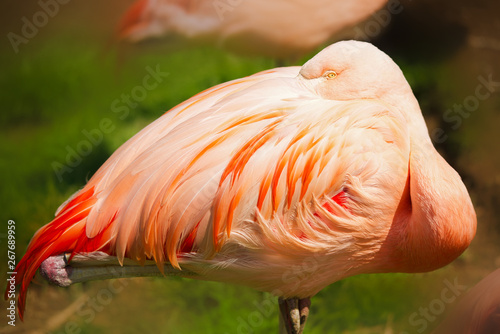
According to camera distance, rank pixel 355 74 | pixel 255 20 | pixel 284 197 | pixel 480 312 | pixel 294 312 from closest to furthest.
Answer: pixel 284 197
pixel 355 74
pixel 294 312
pixel 480 312
pixel 255 20

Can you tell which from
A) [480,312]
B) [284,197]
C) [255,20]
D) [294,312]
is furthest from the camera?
[255,20]

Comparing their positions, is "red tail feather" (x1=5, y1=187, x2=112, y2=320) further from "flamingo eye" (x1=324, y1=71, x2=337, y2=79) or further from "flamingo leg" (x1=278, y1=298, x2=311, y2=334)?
"flamingo eye" (x1=324, y1=71, x2=337, y2=79)

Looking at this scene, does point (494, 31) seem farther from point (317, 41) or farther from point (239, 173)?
point (239, 173)

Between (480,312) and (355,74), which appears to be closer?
(355,74)

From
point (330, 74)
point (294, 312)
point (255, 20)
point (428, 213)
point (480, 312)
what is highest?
point (330, 74)

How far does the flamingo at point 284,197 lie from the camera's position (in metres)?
1.17

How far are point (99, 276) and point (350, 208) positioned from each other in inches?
24.8

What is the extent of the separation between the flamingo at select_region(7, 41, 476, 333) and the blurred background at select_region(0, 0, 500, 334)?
0.87 m

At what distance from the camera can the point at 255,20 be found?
2107 millimetres

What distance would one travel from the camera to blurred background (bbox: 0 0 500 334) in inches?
82.8

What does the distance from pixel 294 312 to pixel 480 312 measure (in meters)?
0.63

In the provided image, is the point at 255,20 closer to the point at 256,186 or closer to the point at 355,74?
the point at 355,74

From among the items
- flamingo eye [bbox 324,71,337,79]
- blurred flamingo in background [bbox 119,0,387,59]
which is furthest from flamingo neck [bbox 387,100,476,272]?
blurred flamingo in background [bbox 119,0,387,59]

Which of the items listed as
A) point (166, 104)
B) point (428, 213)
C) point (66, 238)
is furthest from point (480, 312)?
point (166, 104)
